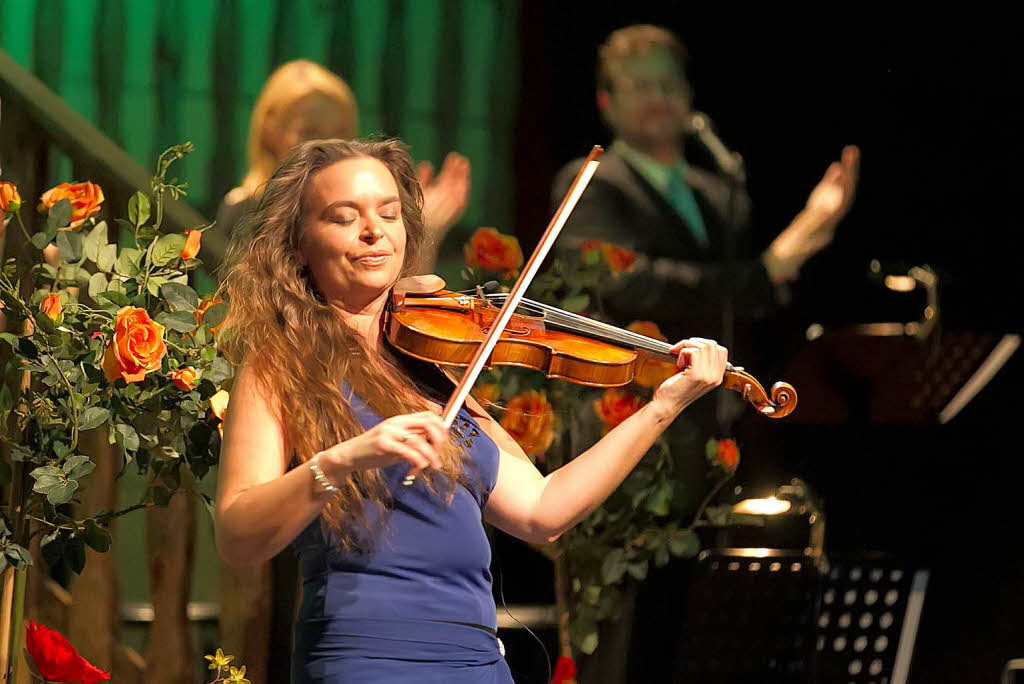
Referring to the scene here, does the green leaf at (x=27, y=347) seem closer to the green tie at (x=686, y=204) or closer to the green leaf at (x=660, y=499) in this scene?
the green leaf at (x=660, y=499)

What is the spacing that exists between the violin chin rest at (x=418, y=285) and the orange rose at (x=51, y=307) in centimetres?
68

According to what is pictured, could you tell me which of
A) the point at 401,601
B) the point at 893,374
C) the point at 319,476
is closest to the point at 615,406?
the point at 893,374

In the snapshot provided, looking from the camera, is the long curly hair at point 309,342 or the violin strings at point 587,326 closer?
the long curly hair at point 309,342

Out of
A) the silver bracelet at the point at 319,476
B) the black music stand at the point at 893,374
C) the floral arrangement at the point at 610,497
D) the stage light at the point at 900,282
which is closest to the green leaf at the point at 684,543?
the floral arrangement at the point at 610,497

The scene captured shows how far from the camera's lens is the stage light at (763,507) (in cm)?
299

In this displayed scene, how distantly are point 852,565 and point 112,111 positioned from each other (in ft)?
6.47

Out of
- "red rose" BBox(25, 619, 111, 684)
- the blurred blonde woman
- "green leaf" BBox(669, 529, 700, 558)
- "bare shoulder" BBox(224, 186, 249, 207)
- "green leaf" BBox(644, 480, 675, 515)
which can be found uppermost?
the blurred blonde woman

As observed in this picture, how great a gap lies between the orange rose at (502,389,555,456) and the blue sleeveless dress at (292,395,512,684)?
106 centimetres

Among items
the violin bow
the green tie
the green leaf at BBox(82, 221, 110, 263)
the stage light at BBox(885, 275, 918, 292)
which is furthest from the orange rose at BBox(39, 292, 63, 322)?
the stage light at BBox(885, 275, 918, 292)

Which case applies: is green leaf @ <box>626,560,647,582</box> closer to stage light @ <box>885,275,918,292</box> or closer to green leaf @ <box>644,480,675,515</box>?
green leaf @ <box>644,480,675,515</box>

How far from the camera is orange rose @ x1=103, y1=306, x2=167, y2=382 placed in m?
1.96

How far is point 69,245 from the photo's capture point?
2.13 metres

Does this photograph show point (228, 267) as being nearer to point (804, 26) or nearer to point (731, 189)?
point (731, 189)

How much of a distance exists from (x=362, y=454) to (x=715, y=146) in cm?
226
